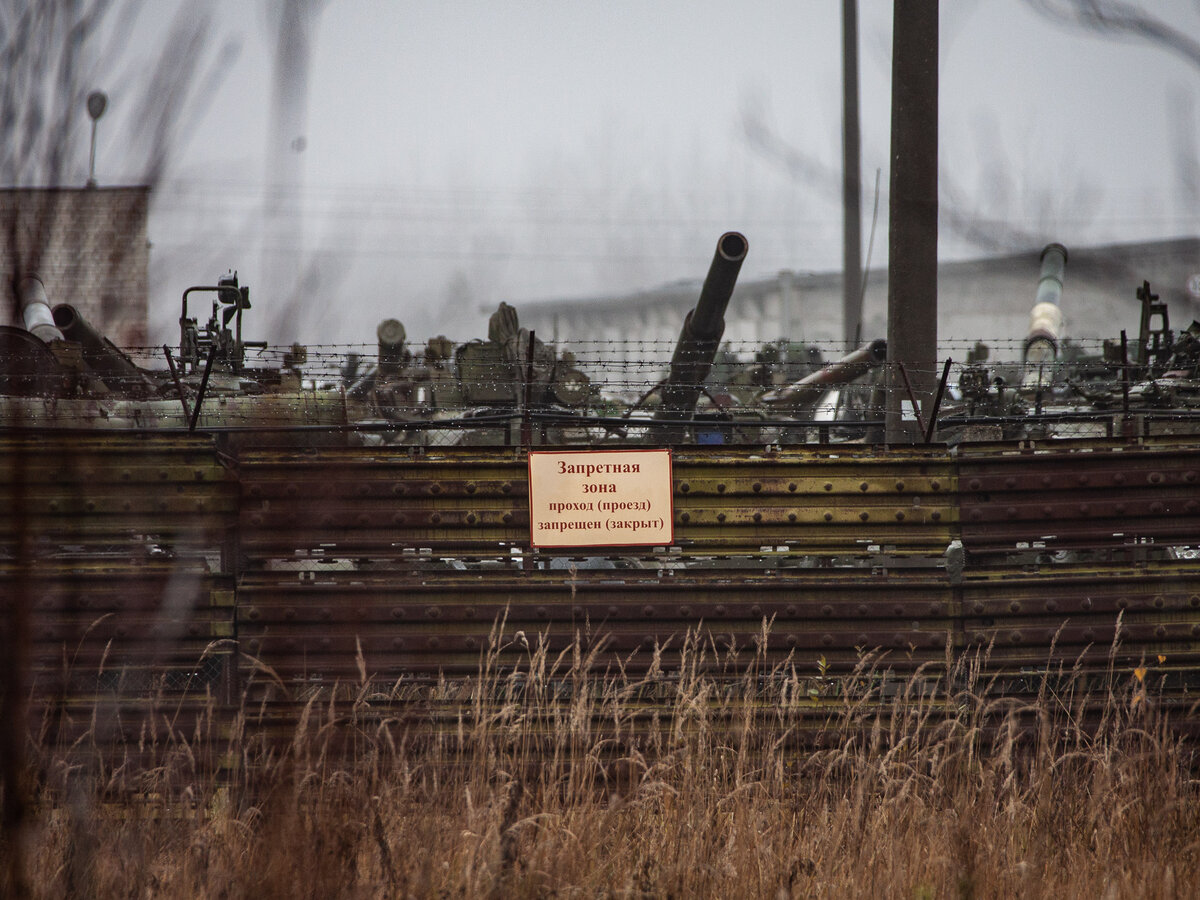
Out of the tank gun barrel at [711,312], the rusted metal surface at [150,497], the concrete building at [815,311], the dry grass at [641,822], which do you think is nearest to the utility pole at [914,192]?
the tank gun barrel at [711,312]

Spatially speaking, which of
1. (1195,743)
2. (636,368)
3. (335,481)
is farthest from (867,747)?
(335,481)

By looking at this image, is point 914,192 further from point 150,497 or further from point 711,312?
point 150,497

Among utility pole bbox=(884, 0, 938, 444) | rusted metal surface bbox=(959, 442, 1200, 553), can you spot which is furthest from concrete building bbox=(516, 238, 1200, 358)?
rusted metal surface bbox=(959, 442, 1200, 553)

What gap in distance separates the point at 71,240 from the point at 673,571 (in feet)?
15.2

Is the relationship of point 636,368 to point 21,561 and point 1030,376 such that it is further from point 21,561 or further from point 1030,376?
point 1030,376

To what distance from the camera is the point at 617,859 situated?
4027 mm

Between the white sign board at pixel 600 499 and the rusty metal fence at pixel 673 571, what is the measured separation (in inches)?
4.6

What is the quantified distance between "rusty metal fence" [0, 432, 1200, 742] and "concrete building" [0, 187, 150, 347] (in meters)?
3.56

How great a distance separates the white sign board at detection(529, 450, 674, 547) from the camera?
5.98m

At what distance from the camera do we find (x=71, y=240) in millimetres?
2076

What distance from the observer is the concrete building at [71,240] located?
2.09m

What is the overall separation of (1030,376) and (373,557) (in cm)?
1295

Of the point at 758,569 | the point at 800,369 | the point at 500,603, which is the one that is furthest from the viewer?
the point at 800,369

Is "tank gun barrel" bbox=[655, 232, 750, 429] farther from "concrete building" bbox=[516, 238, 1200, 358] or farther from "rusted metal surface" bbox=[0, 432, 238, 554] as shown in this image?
"concrete building" bbox=[516, 238, 1200, 358]
